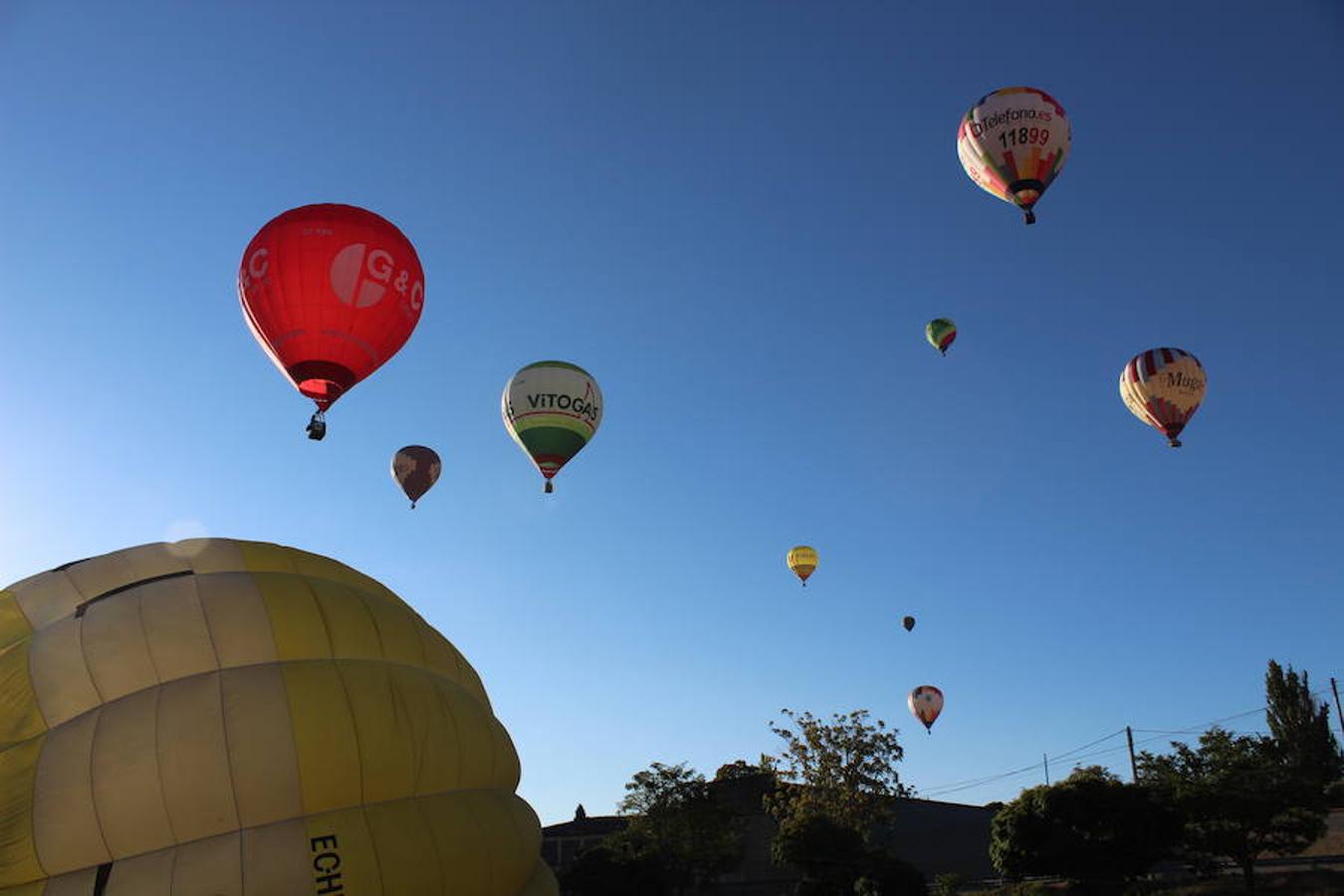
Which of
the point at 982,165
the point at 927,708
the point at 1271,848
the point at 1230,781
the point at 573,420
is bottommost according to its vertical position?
the point at 1271,848

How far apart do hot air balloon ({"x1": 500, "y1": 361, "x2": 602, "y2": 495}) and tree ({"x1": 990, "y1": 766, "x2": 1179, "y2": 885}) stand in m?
21.0

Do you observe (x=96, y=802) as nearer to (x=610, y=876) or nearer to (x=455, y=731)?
(x=455, y=731)

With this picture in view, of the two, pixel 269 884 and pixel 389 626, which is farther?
pixel 389 626

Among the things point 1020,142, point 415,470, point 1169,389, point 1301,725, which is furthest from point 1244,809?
point 1301,725

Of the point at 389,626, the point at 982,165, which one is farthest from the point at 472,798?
the point at 982,165

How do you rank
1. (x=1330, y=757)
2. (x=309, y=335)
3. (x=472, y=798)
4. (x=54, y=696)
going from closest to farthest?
1. (x=54, y=696)
2. (x=472, y=798)
3. (x=309, y=335)
4. (x=1330, y=757)

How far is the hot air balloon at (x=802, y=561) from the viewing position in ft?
184

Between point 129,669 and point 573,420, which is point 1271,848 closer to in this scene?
point 573,420

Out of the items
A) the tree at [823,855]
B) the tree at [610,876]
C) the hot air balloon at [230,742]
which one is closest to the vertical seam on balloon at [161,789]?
the hot air balloon at [230,742]

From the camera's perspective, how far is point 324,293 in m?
18.3

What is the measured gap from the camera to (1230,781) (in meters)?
34.3

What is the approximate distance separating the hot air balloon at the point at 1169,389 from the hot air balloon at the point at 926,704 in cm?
2886

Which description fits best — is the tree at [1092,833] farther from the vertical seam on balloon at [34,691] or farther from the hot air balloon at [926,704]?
the vertical seam on balloon at [34,691]

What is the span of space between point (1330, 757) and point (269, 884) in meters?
85.1
